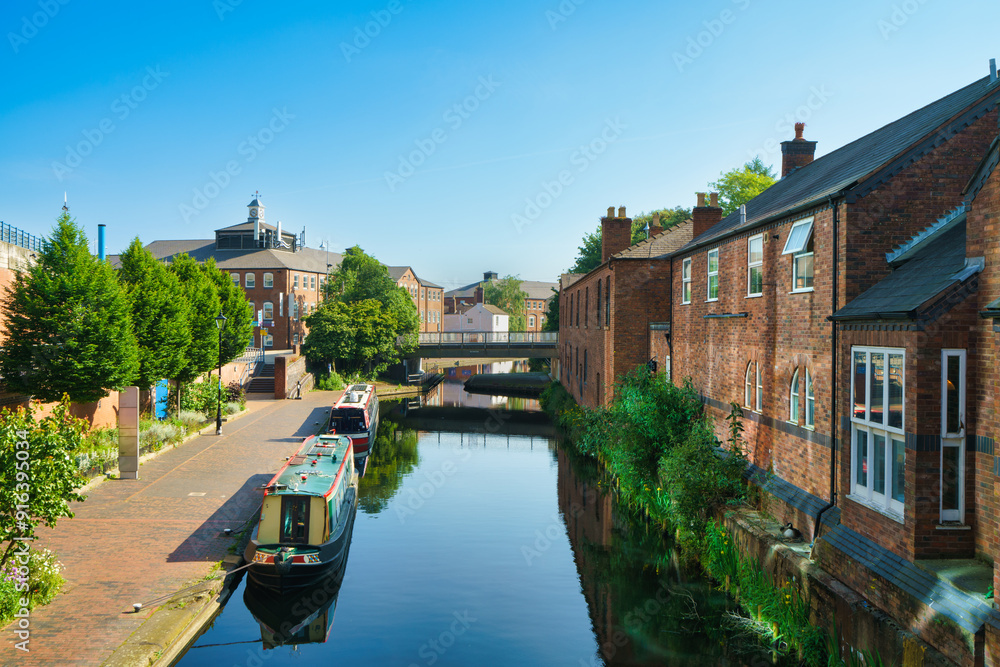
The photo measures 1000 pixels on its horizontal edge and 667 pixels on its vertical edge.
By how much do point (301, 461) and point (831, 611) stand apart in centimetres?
1101

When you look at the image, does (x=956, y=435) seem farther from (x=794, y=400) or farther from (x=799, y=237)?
(x=799, y=237)

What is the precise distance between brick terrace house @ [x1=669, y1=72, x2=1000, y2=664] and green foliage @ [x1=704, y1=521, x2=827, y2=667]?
78 cm

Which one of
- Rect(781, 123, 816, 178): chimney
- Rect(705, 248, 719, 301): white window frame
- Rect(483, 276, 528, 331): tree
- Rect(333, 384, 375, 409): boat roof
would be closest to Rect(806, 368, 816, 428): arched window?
Rect(705, 248, 719, 301): white window frame

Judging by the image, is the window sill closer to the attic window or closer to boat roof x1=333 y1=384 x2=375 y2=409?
the attic window

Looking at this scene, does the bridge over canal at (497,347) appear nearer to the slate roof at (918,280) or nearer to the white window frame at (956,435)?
the slate roof at (918,280)

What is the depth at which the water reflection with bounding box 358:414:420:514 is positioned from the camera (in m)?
19.4

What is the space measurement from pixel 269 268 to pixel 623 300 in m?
44.9

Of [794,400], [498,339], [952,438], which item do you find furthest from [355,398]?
[952,438]

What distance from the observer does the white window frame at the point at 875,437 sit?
26.1 ft

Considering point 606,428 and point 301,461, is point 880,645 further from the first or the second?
point 301,461

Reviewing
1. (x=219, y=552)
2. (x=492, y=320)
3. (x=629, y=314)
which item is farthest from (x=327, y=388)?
(x=492, y=320)

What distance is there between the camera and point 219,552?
486 inches

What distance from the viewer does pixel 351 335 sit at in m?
45.5

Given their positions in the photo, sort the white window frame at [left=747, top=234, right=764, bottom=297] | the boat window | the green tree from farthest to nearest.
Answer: the green tree
the white window frame at [left=747, top=234, right=764, bottom=297]
the boat window
